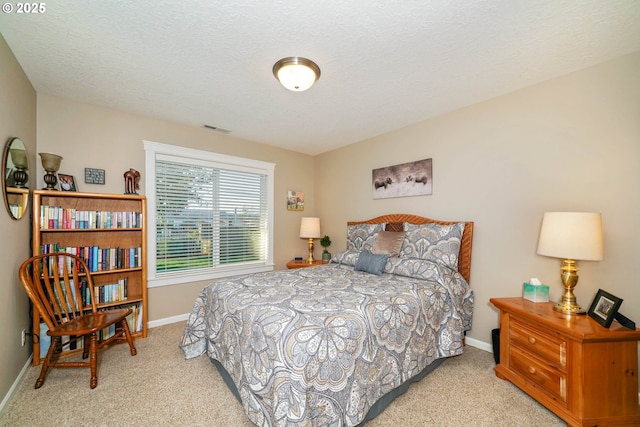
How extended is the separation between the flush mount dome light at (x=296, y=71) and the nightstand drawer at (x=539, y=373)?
265 cm

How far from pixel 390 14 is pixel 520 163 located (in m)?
1.82

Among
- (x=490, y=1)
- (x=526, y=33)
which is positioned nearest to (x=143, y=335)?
(x=490, y=1)

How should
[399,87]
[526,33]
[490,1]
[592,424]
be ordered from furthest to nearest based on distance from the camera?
[399,87]
[526,33]
[592,424]
[490,1]

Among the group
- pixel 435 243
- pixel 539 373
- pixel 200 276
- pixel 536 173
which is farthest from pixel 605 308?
pixel 200 276

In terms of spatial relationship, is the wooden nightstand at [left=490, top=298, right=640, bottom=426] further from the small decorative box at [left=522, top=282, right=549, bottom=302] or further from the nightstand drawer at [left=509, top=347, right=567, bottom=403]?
the small decorative box at [left=522, top=282, right=549, bottom=302]

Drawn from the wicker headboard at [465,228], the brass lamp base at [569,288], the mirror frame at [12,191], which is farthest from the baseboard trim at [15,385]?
the brass lamp base at [569,288]

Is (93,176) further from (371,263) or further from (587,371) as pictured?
(587,371)

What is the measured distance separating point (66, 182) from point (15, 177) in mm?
607

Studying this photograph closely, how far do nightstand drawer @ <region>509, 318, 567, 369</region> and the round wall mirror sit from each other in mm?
3894

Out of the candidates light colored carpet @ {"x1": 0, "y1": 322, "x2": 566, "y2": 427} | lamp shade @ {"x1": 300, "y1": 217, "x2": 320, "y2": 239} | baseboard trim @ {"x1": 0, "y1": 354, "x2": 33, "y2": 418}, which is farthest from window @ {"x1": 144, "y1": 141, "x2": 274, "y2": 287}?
light colored carpet @ {"x1": 0, "y1": 322, "x2": 566, "y2": 427}

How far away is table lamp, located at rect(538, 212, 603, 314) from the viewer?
1730mm

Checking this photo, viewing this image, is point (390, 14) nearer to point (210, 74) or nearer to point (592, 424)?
point (210, 74)

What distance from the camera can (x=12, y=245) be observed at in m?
1.96

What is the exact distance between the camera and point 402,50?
184 centimetres
